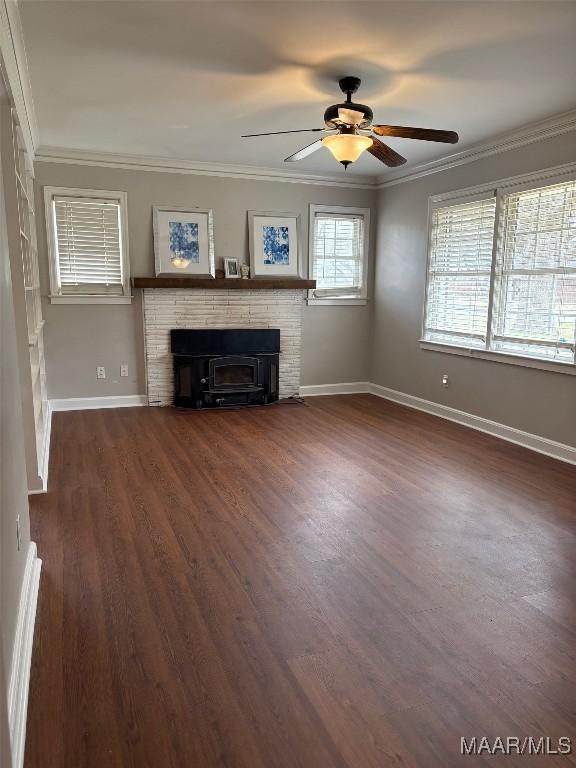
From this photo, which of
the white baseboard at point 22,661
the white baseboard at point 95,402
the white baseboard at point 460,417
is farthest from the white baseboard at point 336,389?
the white baseboard at point 22,661

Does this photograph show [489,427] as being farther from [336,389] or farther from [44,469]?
[44,469]

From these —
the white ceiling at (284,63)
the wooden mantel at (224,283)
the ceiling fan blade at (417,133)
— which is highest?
the white ceiling at (284,63)

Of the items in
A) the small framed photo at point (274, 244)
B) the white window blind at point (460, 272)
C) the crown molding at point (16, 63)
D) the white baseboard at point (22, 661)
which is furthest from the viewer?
the small framed photo at point (274, 244)

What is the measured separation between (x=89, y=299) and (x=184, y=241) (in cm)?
120

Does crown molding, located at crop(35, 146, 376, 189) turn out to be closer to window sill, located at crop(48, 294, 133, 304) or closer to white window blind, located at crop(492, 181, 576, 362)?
window sill, located at crop(48, 294, 133, 304)

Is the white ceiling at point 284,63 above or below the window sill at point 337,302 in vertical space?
above

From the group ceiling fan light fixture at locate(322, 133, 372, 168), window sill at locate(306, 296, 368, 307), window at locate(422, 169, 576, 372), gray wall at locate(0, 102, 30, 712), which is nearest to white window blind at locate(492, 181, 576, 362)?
window at locate(422, 169, 576, 372)

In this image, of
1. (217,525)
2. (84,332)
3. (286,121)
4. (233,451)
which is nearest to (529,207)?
(286,121)

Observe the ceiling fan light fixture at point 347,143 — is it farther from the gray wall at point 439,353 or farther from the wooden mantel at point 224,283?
the wooden mantel at point 224,283

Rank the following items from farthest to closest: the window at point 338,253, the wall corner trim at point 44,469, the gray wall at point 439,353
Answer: the window at point 338,253 < the gray wall at point 439,353 < the wall corner trim at point 44,469

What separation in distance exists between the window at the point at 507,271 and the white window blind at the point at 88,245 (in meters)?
3.39

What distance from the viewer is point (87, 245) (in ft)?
18.3

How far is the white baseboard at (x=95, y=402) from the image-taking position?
570 cm

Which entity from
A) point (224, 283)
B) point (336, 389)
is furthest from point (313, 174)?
point (336, 389)
